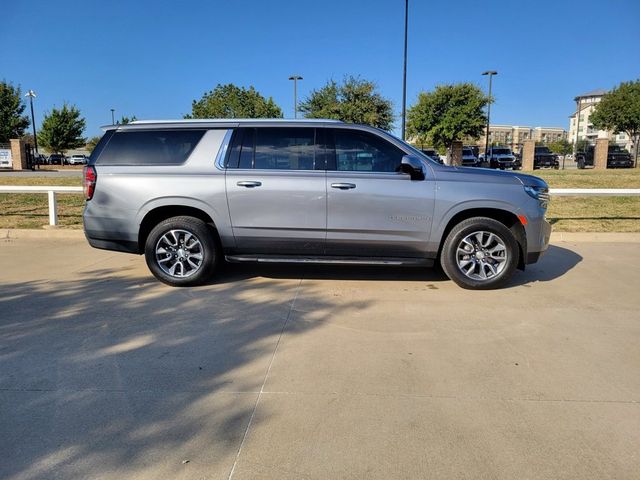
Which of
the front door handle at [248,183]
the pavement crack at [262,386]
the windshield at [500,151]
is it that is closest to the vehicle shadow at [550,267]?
the pavement crack at [262,386]

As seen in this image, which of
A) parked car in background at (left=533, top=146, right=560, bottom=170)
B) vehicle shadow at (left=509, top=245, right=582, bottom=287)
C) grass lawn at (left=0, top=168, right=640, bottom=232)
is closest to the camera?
vehicle shadow at (left=509, top=245, right=582, bottom=287)

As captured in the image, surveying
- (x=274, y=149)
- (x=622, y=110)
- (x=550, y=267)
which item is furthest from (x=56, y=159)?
(x=550, y=267)

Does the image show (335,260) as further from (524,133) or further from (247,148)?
(524,133)

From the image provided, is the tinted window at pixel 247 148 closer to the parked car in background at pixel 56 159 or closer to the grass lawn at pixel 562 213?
the grass lawn at pixel 562 213

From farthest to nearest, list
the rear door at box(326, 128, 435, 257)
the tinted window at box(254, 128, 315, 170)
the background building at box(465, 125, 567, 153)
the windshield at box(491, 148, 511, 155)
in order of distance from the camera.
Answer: the background building at box(465, 125, 567, 153)
the windshield at box(491, 148, 511, 155)
the tinted window at box(254, 128, 315, 170)
the rear door at box(326, 128, 435, 257)

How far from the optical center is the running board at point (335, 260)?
19.1 feet

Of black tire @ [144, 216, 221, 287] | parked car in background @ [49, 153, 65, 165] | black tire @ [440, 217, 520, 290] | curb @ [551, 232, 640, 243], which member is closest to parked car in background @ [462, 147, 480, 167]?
curb @ [551, 232, 640, 243]

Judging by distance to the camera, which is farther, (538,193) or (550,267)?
(550,267)

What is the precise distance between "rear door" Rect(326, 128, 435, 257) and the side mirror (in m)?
0.06

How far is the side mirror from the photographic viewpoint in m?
5.60

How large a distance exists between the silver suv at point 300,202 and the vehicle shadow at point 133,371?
620 millimetres

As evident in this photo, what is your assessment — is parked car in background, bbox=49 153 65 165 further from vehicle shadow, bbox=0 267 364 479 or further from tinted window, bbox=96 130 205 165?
vehicle shadow, bbox=0 267 364 479

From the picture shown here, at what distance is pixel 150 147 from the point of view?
6062 mm

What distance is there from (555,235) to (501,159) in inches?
1338
